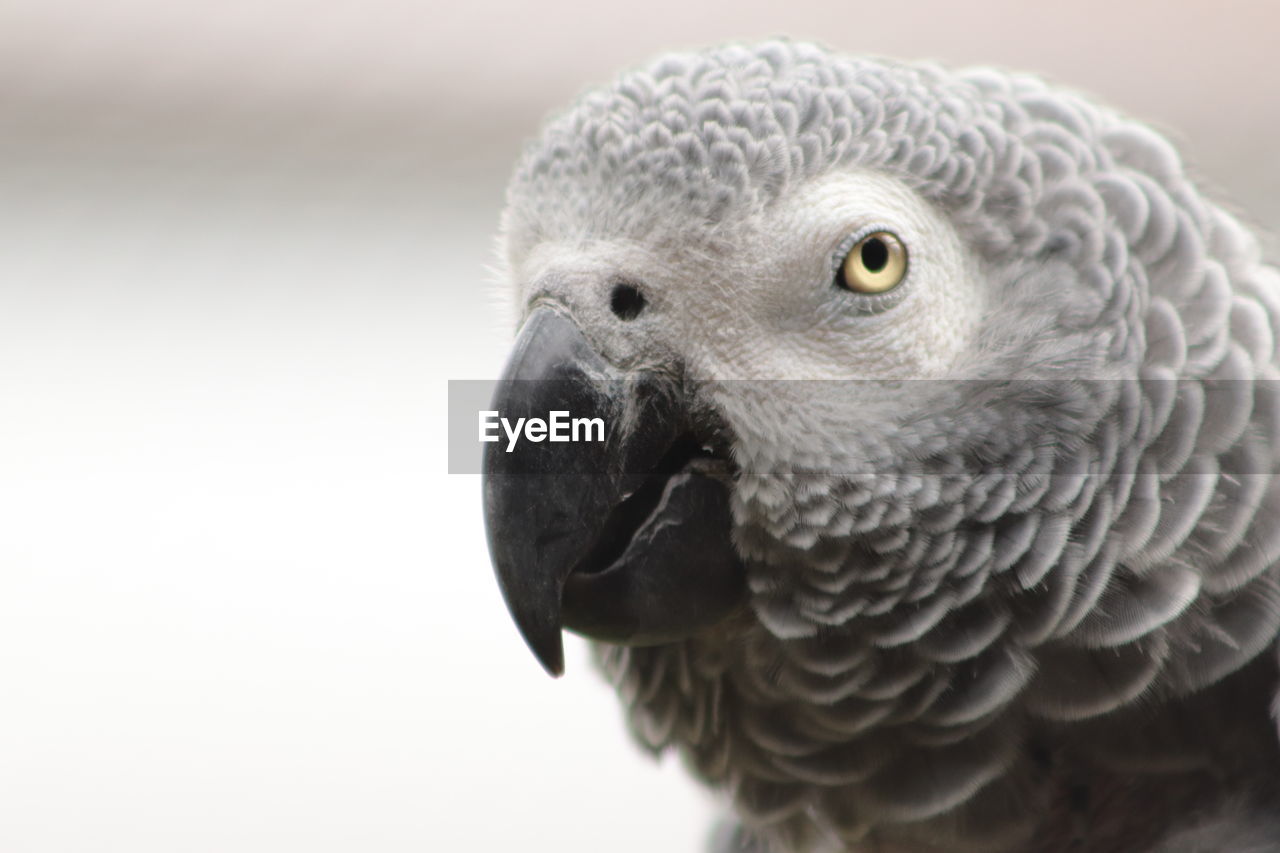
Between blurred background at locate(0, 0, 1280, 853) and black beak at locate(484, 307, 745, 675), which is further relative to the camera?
blurred background at locate(0, 0, 1280, 853)

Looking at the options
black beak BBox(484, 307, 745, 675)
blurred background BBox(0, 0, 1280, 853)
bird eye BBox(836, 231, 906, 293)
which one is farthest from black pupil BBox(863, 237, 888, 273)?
blurred background BBox(0, 0, 1280, 853)

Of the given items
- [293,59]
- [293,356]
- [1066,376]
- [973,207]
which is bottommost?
[1066,376]

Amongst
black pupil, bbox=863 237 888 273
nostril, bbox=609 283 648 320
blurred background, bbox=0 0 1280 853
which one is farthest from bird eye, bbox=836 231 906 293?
blurred background, bbox=0 0 1280 853

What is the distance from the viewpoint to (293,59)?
7.33 ft

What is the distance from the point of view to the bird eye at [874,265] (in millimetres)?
876

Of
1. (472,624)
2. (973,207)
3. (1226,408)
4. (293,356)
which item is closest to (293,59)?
(293,356)

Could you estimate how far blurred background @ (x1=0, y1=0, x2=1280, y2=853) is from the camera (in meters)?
2.36

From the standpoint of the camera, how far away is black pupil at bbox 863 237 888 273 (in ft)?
2.88

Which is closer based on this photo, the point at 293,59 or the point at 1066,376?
the point at 1066,376

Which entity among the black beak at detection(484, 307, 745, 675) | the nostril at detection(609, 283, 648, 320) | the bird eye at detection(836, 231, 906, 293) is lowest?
the black beak at detection(484, 307, 745, 675)

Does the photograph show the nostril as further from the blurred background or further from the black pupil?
the blurred background

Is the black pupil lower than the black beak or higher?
higher

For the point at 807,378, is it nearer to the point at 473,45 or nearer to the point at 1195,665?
the point at 1195,665

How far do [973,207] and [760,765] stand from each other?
52 centimetres
